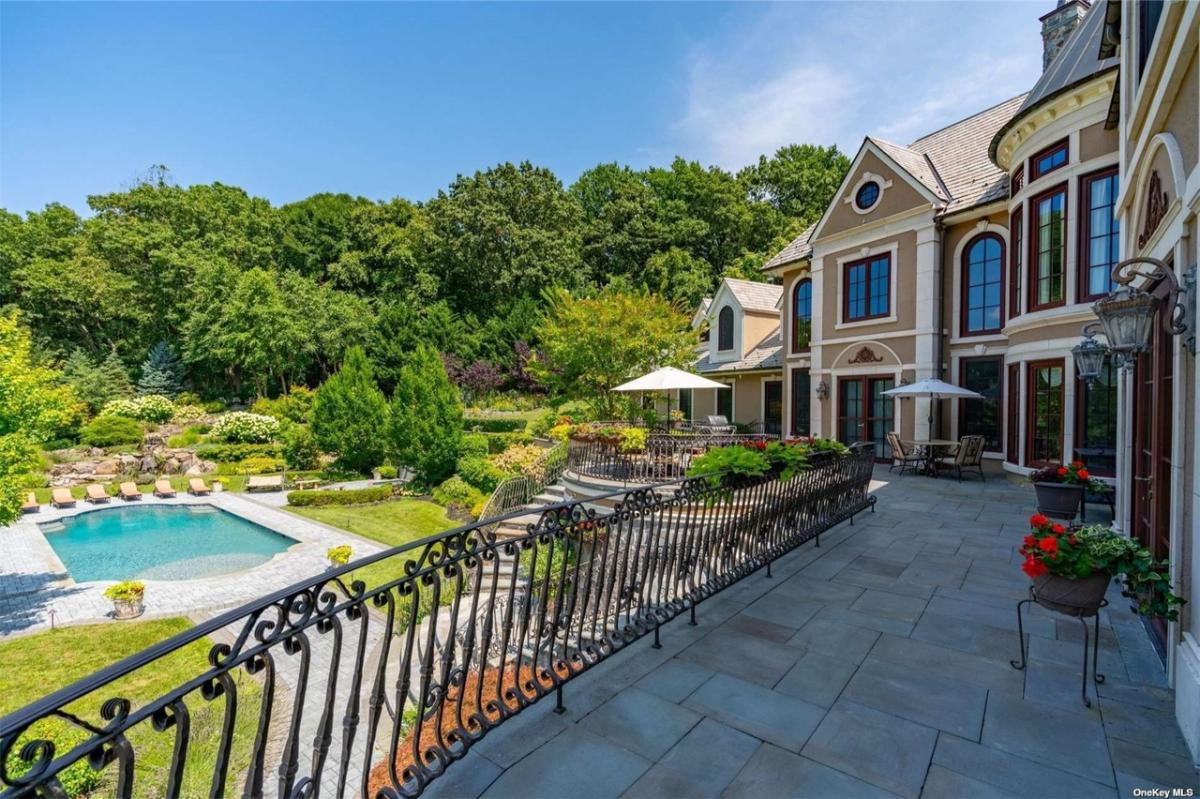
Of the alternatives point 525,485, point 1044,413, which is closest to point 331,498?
point 525,485

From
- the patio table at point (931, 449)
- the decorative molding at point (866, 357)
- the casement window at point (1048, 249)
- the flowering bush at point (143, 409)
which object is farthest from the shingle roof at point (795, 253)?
the flowering bush at point (143, 409)

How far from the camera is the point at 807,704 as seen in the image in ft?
10.4

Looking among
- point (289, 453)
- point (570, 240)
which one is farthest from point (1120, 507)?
point (570, 240)

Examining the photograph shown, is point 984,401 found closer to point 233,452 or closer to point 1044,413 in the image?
point 1044,413

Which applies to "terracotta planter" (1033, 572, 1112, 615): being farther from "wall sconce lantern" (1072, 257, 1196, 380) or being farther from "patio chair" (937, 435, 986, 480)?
"patio chair" (937, 435, 986, 480)

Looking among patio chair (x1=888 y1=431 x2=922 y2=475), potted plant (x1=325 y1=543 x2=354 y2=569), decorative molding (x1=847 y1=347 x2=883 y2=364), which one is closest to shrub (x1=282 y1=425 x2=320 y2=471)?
potted plant (x1=325 y1=543 x2=354 y2=569)

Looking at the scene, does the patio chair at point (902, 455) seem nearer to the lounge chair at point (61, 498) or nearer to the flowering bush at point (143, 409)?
the lounge chair at point (61, 498)

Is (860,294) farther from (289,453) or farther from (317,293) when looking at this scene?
(317,293)

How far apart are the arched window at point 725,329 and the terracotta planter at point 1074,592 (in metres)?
18.7

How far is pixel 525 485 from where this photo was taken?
14430mm

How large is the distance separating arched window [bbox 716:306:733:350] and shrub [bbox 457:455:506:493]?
10.6 m

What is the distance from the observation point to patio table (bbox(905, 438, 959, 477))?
11961 mm

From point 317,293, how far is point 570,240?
1647cm

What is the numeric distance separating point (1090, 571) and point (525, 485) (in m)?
12.3
